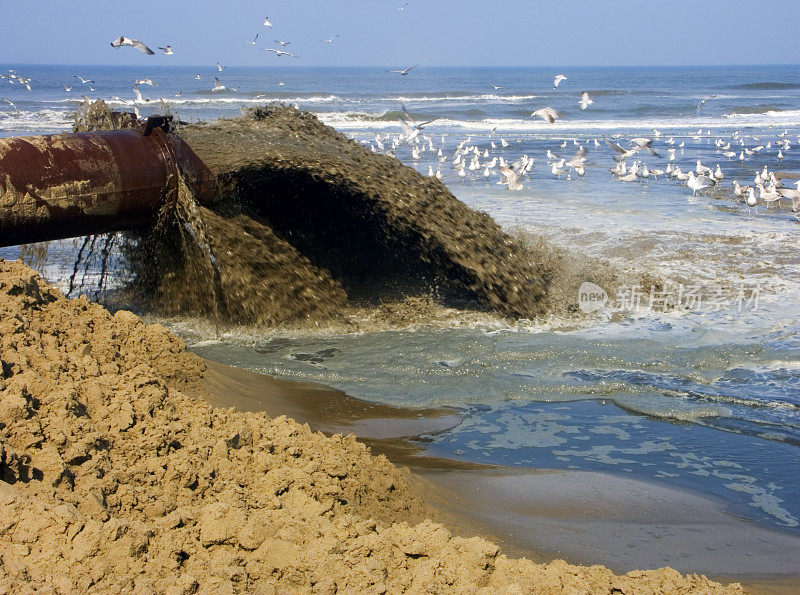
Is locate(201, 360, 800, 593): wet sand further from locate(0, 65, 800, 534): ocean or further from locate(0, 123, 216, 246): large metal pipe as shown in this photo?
locate(0, 123, 216, 246): large metal pipe

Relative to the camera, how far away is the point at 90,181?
587 cm

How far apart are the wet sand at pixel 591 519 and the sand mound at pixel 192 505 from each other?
0.40 meters

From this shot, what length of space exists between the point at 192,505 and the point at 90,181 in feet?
12.3

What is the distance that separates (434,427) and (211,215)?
291 cm

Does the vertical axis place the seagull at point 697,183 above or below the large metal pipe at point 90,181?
below

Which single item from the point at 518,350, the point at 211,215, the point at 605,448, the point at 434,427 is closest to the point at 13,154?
the point at 211,215

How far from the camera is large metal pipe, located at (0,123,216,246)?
557cm

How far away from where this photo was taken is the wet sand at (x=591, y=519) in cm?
316

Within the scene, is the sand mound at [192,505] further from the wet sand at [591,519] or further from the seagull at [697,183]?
the seagull at [697,183]

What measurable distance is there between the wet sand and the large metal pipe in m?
2.10

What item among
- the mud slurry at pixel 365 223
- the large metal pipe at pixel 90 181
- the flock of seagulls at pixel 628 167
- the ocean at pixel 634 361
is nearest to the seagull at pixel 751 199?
the flock of seagulls at pixel 628 167

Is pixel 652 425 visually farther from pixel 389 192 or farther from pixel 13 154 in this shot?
pixel 13 154

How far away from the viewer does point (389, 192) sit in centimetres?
722

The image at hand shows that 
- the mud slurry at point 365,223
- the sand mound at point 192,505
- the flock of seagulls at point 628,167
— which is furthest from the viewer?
the flock of seagulls at point 628,167
